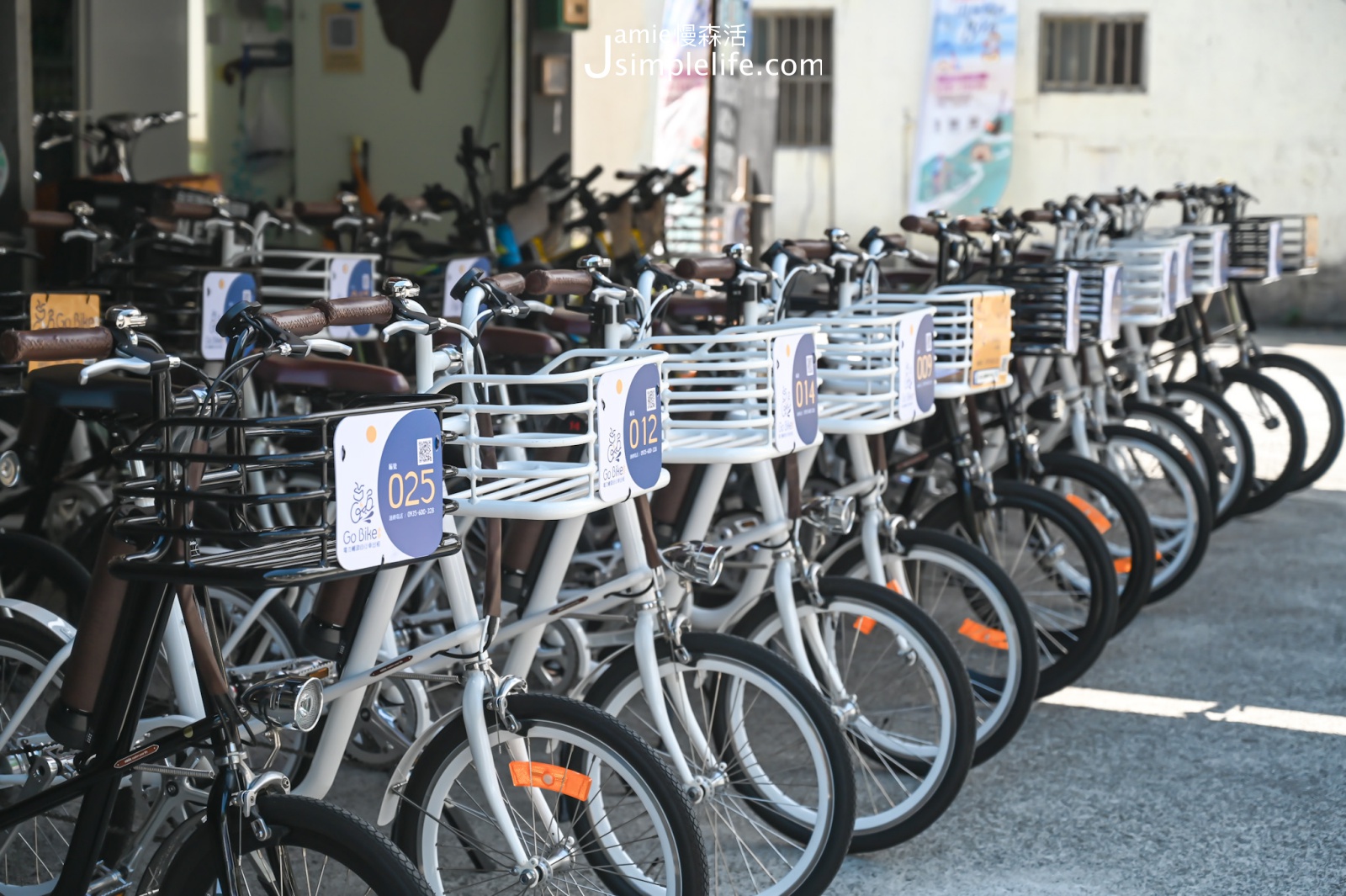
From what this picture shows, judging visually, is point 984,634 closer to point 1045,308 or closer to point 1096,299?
point 1045,308

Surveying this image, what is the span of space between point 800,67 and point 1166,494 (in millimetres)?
10739

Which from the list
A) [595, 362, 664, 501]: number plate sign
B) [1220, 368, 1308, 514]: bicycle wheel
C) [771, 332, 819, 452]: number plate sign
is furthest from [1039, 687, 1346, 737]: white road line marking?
[595, 362, 664, 501]: number plate sign

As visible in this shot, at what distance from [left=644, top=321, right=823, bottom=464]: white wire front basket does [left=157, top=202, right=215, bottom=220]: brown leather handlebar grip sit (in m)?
2.18

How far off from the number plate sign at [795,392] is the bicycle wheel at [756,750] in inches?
18.3

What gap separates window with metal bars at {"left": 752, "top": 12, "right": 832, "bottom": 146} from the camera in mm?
15109

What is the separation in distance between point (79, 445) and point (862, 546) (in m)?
2.18

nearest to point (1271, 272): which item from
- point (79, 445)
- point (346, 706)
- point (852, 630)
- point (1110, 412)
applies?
point (1110, 412)

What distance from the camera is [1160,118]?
14547 mm

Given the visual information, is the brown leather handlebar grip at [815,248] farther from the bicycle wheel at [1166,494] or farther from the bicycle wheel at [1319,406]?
the bicycle wheel at [1319,406]

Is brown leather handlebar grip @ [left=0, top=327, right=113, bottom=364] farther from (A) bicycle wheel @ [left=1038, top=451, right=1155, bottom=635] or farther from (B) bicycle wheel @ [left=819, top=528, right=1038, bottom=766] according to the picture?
(A) bicycle wheel @ [left=1038, top=451, right=1155, bottom=635]

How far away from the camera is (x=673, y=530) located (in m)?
3.40

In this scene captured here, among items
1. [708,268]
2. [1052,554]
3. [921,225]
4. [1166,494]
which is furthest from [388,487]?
[1166,494]

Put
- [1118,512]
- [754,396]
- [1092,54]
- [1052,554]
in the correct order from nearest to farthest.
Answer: [754,396] → [1052,554] → [1118,512] → [1092,54]

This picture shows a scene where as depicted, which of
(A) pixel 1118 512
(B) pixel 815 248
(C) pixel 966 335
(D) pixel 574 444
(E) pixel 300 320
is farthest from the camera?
(A) pixel 1118 512
